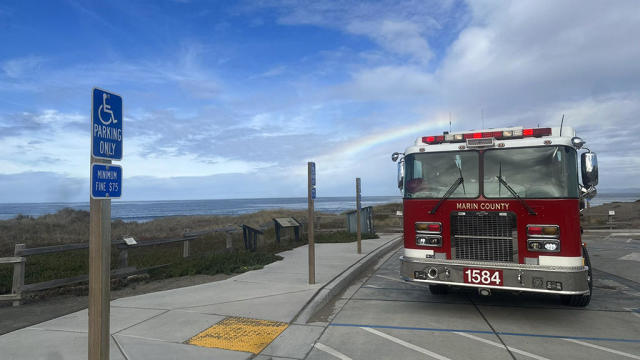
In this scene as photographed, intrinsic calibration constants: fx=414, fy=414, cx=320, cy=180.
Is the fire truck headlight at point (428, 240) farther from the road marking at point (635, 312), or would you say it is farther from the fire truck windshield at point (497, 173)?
the road marking at point (635, 312)

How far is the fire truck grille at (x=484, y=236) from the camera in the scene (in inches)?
223

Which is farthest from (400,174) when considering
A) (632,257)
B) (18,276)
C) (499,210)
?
(632,257)

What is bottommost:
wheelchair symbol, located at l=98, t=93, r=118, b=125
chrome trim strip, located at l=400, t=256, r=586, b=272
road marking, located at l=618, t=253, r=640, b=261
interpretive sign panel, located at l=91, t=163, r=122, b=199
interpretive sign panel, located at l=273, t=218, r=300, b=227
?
road marking, located at l=618, t=253, r=640, b=261

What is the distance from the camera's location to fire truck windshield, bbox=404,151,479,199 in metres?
6.15

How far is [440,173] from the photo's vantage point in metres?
6.36

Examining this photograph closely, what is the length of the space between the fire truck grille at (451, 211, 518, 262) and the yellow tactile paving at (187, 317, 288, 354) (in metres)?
2.74

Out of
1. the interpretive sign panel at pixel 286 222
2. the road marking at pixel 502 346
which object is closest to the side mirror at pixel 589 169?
the road marking at pixel 502 346

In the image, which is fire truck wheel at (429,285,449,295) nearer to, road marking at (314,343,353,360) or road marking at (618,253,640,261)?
road marking at (314,343,353,360)

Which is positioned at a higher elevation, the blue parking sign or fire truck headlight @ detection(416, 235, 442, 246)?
the blue parking sign

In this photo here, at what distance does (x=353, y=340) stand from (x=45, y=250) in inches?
217

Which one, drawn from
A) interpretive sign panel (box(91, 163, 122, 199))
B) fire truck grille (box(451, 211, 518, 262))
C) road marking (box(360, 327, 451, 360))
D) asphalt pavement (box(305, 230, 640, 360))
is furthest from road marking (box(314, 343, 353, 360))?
interpretive sign panel (box(91, 163, 122, 199))

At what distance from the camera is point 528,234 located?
219 inches

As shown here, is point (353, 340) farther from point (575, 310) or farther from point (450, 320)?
point (575, 310)

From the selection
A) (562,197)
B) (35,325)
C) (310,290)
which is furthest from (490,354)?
(35,325)
